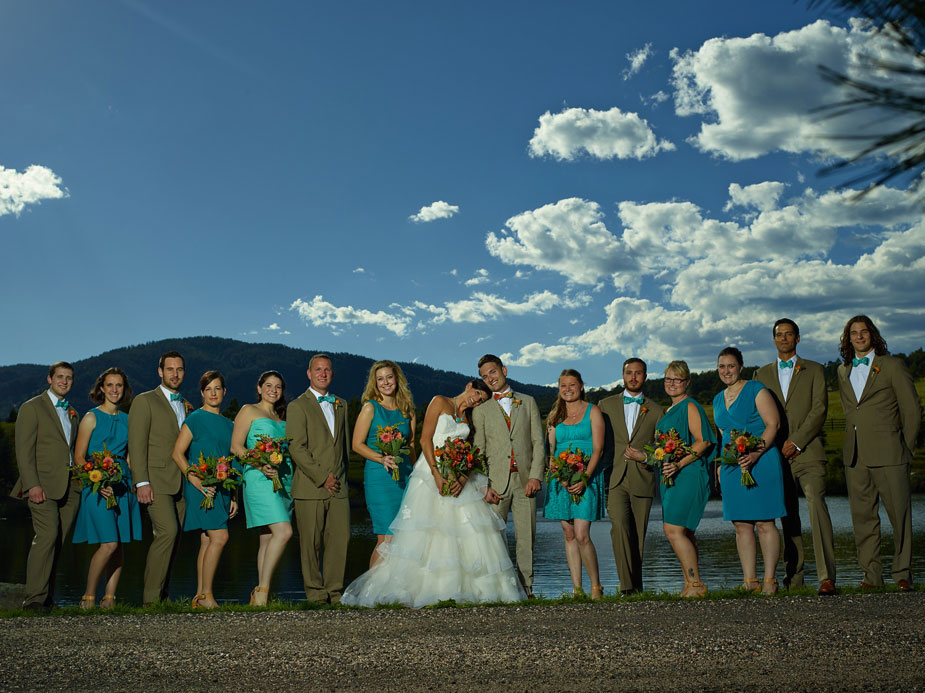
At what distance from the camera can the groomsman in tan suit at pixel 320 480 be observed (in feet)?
29.2

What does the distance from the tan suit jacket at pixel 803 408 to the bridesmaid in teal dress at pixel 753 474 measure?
0.98 feet

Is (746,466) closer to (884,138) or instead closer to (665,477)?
(665,477)

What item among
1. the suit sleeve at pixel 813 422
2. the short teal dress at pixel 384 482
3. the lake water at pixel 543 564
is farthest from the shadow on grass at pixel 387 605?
the lake water at pixel 543 564

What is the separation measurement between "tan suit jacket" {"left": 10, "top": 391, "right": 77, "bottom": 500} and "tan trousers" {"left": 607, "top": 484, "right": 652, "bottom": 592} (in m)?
5.76

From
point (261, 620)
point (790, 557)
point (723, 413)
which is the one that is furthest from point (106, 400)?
point (790, 557)

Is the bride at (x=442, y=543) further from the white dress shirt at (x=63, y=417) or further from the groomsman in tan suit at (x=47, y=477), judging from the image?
the white dress shirt at (x=63, y=417)

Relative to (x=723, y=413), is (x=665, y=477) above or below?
below

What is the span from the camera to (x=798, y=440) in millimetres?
9078

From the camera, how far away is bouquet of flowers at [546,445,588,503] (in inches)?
353

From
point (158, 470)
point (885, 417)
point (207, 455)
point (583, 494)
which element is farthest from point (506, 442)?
point (885, 417)

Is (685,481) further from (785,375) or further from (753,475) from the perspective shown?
(785,375)

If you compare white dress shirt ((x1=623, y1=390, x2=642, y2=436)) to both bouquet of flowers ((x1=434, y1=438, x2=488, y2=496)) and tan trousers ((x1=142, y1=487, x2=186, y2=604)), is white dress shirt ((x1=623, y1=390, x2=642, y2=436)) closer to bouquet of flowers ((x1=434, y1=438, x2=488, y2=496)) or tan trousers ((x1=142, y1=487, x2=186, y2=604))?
bouquet of flowers ((x1=434, y1=438, x2=488, y2=496))

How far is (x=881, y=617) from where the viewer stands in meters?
7.12

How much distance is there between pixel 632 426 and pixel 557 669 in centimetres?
414
